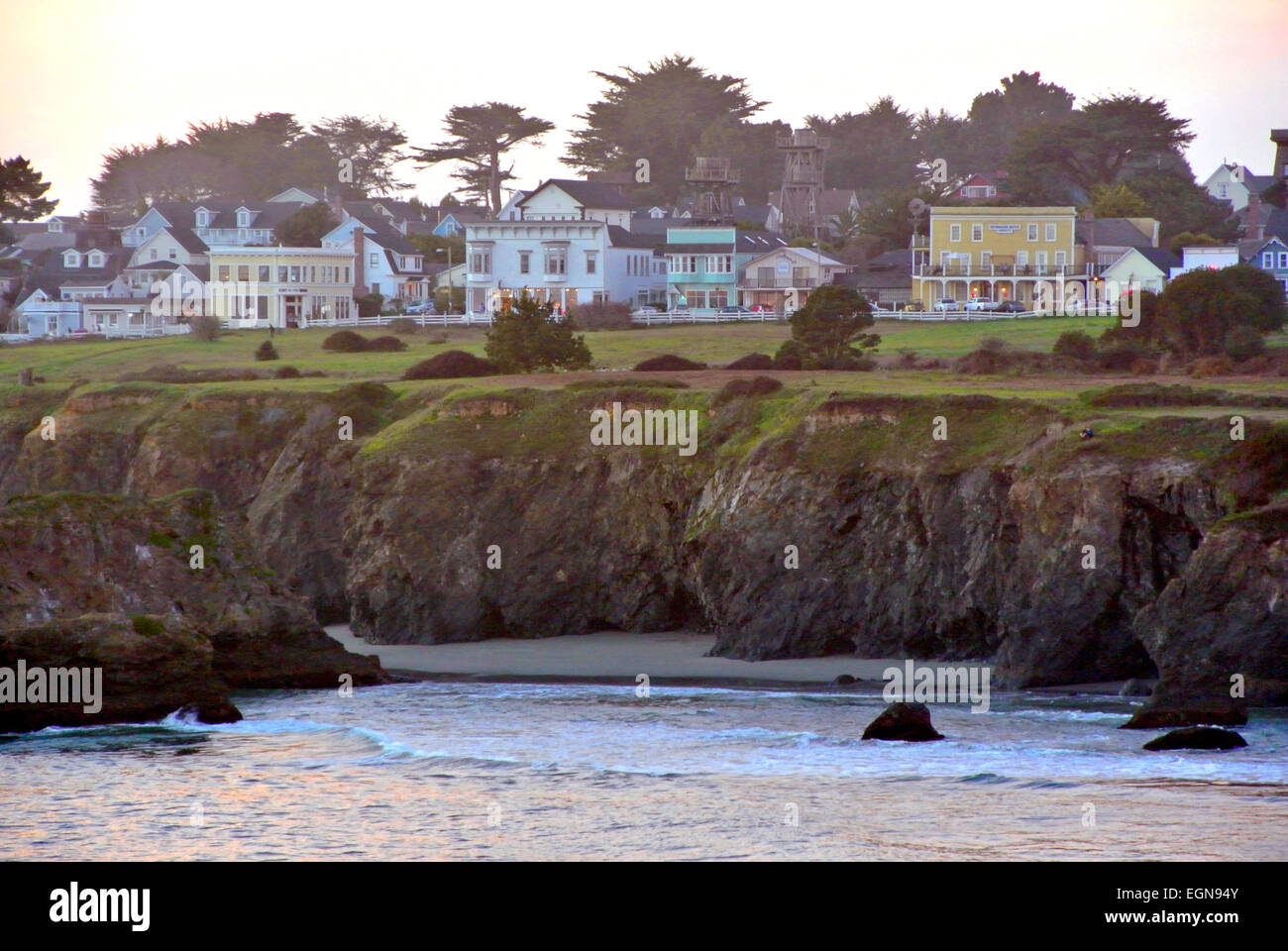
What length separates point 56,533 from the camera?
41781 millimetres

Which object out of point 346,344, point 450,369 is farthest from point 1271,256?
point 450,369

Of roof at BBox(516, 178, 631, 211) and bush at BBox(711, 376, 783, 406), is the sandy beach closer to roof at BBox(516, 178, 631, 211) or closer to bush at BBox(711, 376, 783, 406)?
bush at BBox(711, 376, 783, 406)

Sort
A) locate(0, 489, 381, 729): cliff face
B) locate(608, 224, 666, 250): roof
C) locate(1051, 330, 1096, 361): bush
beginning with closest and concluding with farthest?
locate(0, 489, 381, 729): cliff face → locate(1051, 330, 1096, 361): bush → locate(608, 224, 666, 250): roof

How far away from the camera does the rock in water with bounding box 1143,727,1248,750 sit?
102 feet

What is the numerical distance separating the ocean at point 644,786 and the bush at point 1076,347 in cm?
3167

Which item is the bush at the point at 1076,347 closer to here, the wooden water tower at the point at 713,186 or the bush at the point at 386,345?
the bush at the point at 386,345

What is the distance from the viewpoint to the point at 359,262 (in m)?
122

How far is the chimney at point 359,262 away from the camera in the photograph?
121m

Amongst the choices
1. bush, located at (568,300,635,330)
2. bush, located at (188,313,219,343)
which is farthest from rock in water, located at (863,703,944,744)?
bush, located at (188,313,219,343)

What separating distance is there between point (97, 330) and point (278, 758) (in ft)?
304

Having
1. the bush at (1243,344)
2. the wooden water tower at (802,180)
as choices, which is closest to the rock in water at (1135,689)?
the bush at (1243,344)

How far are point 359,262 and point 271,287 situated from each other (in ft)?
32.6

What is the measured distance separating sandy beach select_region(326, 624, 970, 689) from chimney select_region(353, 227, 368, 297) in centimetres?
7406

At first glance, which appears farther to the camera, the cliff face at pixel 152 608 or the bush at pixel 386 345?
the bush at pixel 386 345
